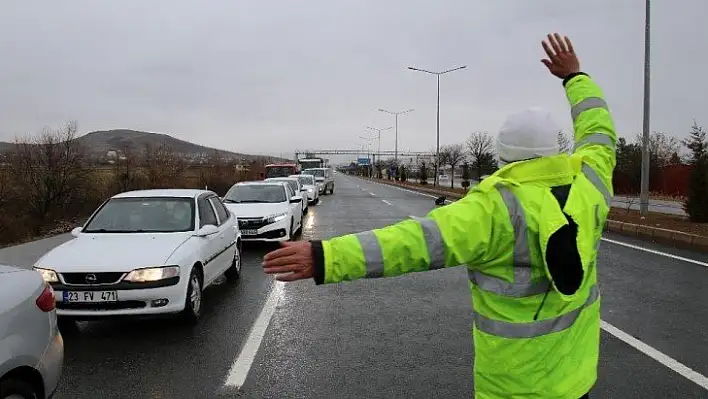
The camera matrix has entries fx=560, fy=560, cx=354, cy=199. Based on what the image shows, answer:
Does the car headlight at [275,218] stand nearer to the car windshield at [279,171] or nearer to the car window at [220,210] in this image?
the car window at [220,210]

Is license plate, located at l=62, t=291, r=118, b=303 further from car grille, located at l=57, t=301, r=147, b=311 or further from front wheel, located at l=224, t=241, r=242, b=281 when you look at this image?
front wheel, located at l=224, t=241, r=242, b=281

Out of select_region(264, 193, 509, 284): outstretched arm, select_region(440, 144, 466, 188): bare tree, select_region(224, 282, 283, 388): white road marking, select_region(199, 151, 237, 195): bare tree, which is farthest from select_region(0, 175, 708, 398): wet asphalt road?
select_region(440, 144, 466, 188): bare tree

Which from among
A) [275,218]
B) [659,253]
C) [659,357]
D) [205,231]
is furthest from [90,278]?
[659,253]

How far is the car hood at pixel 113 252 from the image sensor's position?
18.1 ft

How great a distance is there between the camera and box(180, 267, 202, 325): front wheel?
19.3 ft

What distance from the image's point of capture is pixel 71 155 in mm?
24328

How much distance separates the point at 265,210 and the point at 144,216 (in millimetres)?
5391

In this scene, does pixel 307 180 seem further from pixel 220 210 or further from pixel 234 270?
pixel 220 210

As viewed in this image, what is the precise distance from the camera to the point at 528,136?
6.63 feet

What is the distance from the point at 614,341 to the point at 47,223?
22036 millimetres

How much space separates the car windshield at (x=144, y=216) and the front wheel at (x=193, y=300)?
91 centimetres

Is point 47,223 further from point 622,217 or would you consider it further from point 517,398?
point 517,398

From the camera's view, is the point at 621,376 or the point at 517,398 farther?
the point at 621,376

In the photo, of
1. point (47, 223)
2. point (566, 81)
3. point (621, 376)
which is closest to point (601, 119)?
point (566, 81)
